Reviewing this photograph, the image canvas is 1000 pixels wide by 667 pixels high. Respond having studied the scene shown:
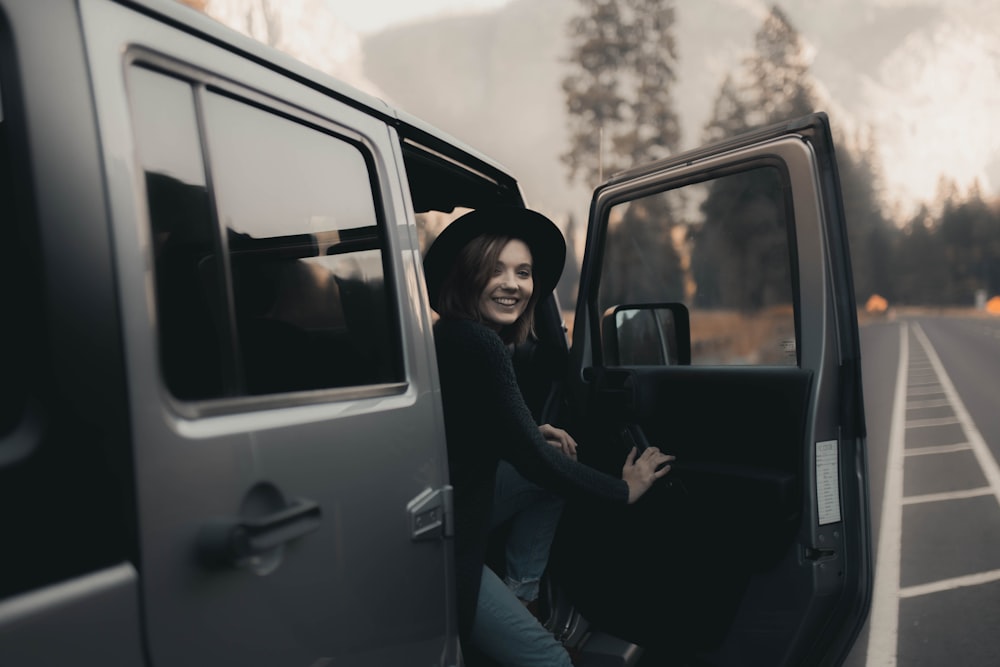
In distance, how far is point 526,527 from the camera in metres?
2.96

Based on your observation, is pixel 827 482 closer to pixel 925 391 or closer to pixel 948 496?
pixel 948 496

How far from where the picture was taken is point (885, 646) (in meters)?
4.32

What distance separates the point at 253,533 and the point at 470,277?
1418 millimetres

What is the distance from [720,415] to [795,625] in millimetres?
676

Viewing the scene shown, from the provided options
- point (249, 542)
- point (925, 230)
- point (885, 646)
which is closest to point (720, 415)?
A: point (249, 542)

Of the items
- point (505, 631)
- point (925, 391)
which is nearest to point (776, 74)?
point (925, 391)

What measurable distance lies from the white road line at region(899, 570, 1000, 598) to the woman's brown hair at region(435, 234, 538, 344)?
3.90 m

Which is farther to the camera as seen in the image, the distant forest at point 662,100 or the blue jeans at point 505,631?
the distant forest at point 662,100

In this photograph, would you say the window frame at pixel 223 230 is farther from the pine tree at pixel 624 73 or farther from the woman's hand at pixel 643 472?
the pine tree at pixel 624 73

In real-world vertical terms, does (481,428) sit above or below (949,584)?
above

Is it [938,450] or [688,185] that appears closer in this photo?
[688,185]

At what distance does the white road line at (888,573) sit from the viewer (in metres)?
4.30

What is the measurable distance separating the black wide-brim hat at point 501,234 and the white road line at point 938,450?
8.79 m

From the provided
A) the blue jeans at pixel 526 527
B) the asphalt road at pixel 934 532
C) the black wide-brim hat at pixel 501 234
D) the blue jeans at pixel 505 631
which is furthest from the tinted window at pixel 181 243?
the asphalt road at pixel 934 532
